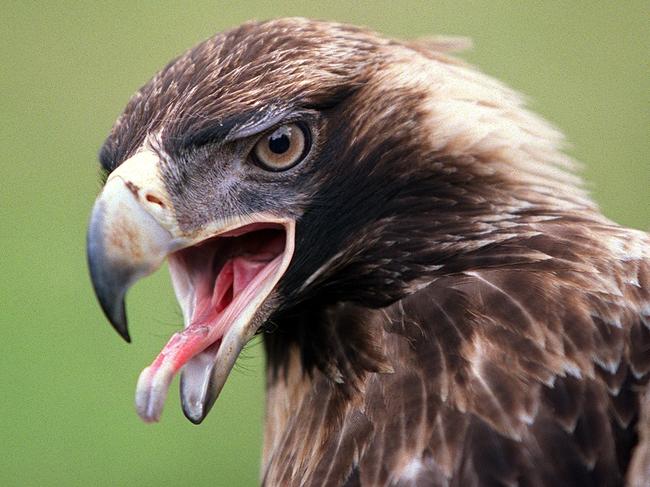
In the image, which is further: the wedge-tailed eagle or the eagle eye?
the eagle eye

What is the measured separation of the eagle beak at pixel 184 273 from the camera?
221 cm

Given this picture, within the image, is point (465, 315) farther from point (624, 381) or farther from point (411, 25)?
point (411, 25)

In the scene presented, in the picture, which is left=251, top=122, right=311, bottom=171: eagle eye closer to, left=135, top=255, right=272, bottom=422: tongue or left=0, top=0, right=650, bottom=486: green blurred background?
left=135, top=255, right=272, bottom=422: tongue

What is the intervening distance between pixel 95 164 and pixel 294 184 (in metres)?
4.36

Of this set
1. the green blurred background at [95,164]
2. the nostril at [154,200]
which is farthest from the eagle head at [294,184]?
the green blurred background at [95,164]

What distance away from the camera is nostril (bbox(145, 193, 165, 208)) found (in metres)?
2.28

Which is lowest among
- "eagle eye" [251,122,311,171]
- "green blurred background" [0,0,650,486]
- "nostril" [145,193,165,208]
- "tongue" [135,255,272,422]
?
"green blurred background" [0,0,650,486]

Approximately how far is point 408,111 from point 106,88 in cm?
529

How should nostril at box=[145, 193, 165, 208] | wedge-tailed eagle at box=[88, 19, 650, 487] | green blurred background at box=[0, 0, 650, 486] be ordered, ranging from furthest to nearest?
green blurred background at box=[0, 0, 650, 486] → nostril at box=[145, 193, 165, 208] → wedge-tailed eagle at box=[88, 19, 650, 487]

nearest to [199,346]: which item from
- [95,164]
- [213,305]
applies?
[213,305]

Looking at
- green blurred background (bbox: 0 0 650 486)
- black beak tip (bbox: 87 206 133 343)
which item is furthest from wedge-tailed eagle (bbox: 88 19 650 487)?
green blurred background (bbox: 0 0 650 486)

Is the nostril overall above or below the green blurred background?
above

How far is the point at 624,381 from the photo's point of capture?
2.15m

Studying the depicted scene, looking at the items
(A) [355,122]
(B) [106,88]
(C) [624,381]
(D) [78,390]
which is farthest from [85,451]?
(C) [624,381]
